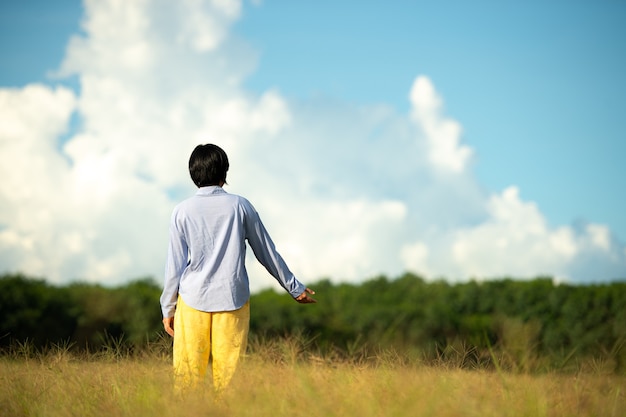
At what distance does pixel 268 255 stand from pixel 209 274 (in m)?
0.53

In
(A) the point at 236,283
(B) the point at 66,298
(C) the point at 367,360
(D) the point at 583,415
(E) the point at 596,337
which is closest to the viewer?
(D) the point at 583,415

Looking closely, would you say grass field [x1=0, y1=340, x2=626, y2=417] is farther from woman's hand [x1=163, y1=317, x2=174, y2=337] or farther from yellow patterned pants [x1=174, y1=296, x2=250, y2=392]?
woman's hand [x1=163, y1=317, x2=174, y2=337]

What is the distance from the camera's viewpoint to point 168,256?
17.3 feet

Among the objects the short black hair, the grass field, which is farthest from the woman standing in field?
the grass field

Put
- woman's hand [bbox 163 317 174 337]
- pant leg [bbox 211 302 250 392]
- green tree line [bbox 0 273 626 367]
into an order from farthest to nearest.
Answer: green tree line [bbox 0 273 626 367]
woman's hand [bbox 163 317 174 337]
pant leg [bbox 211 302 250 392]

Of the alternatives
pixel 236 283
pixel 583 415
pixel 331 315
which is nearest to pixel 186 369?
pixel 236 283

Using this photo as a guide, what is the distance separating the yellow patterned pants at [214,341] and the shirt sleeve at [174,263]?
0.57 ft

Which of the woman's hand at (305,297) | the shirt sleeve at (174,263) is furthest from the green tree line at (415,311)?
the woman's hand at (305,297)

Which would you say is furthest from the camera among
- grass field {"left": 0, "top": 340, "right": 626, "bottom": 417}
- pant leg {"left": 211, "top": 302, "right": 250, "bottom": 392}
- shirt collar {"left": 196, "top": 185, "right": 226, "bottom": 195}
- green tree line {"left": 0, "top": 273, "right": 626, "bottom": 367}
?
green tree line {"left": 0, "top": 273, "right": 626, "bottom": 367}

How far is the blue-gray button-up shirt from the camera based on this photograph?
507 cm

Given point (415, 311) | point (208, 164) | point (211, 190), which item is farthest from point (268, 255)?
point (415, 311)

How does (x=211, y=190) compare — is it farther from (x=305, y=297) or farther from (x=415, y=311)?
(x=415, y=311)

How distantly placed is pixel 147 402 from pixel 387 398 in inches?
69.3

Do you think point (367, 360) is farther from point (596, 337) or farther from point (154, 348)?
point (596, 337)
